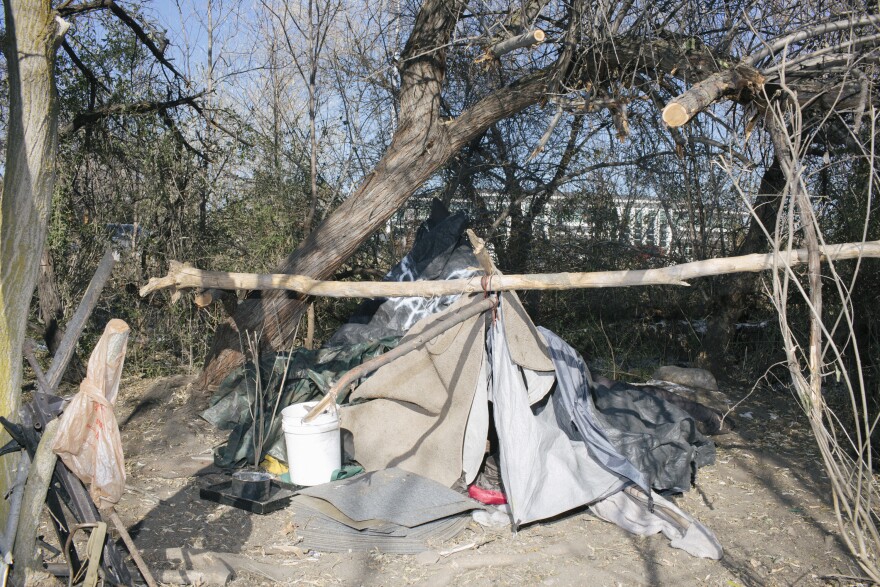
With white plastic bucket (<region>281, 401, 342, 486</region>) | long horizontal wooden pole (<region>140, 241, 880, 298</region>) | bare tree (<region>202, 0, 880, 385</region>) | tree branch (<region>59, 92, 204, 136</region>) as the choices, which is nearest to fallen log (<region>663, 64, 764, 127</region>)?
long horizontal wooden pole (<region>140, 241, 880, 298</region>)

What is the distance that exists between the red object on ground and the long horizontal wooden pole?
1.27 metres

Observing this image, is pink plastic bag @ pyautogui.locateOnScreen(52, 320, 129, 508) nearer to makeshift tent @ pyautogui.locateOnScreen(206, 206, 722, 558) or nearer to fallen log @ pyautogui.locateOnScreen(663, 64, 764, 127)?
makeshift tent @ pyautogui.locateOnScreen(206, 206, 722, 558)

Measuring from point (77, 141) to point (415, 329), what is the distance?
4.41 metres

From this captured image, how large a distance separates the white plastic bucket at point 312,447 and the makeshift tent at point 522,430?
0.76 ft

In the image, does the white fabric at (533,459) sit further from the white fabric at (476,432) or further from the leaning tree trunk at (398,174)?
the leaning tree trunk at (398,174)

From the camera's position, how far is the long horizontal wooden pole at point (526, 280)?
3604 millimetres

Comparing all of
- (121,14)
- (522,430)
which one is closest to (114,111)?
(121,14)

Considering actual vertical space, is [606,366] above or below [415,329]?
below

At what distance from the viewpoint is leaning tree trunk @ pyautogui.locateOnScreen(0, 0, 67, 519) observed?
11.0 feet

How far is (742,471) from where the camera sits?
5.22m

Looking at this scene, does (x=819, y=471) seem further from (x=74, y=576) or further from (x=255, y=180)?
(x=255, y=180)

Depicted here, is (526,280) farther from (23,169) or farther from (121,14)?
(121,14)

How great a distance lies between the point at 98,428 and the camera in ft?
8.25

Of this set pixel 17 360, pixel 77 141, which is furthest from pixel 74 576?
pixel 77 141
